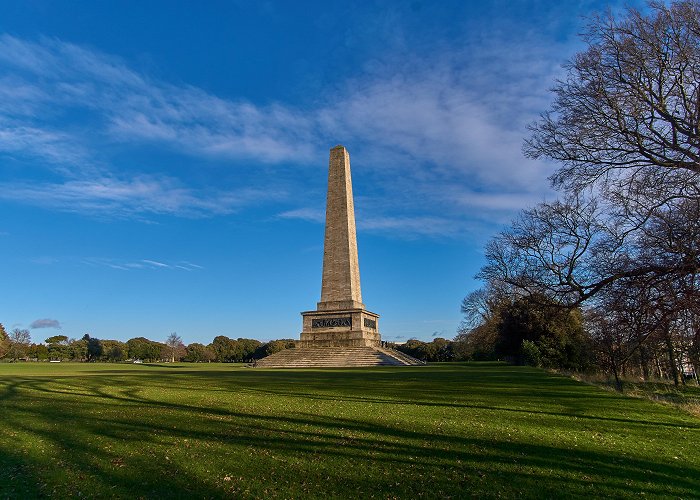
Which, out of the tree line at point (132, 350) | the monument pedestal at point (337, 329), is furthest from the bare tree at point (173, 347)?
the monument pedestal at point (337, 329)

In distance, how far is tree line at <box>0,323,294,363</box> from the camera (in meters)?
93.4

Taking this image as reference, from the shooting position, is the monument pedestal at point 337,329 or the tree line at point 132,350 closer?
the monument pedestal at point 337,329

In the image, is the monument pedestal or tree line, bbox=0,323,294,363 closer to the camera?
the monument pedestal

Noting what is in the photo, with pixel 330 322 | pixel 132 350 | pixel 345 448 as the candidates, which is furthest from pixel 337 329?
pixel 132 350

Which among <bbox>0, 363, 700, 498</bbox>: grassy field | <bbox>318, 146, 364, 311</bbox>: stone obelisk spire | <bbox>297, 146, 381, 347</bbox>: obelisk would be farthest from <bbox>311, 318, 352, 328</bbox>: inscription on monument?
<bbox>0, 363, 700, 498</bbox>: grassy field

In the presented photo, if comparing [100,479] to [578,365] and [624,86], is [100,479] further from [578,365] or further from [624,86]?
[578,365]

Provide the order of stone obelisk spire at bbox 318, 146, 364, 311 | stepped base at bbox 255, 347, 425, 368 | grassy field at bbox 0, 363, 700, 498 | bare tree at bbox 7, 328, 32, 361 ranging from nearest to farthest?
1. grassy field at bbox 0, 363, 700, 498
2. stepped base at bbox 255, 347, 425, 368
3. stone obelisk spire at bbox 318, 146, 364, 311
4. bare tree at bbox 7, 328, 32, 361

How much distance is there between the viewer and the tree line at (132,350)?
93438 millimetres

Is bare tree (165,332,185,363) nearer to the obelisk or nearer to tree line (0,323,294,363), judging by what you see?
tree line (0,323,294,363)

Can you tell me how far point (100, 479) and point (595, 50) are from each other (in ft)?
47.4

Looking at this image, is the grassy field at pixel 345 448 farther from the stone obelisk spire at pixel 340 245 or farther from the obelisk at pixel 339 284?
the stone obelisk spire at pixel 340 245

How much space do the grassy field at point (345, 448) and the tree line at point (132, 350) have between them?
7783 centimetres

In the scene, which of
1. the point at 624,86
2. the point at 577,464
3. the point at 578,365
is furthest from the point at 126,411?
the point at 578,365

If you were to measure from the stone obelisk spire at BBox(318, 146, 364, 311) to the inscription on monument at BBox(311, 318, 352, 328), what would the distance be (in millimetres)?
1235
